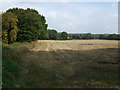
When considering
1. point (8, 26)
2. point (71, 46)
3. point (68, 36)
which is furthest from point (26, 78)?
point (68, 36)

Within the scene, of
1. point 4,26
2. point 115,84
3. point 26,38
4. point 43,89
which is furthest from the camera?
point 26,38

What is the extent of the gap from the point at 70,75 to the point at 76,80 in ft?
3.44

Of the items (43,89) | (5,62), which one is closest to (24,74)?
(5,62)

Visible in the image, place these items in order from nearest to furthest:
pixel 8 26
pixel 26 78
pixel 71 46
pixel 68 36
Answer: pixel 26 78 → pixel 8 26 → pixel 71 46 → pixel 68 36

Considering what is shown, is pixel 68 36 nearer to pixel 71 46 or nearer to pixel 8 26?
pixel 71 46

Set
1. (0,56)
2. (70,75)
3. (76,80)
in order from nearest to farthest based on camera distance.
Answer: (76,80) < (70,75) < (0,56)

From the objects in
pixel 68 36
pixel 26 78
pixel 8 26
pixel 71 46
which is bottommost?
pixel 26 78

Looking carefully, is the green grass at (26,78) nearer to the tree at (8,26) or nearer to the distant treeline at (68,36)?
the tree at (8,26)

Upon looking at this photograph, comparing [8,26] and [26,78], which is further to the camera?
[8,26]

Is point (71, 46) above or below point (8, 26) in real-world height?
below

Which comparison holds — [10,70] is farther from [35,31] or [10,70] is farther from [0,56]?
[35,31]

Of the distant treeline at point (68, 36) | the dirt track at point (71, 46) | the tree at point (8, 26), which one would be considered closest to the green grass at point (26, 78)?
the dirt track at point (71, 46)

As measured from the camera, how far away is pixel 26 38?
1663 inches

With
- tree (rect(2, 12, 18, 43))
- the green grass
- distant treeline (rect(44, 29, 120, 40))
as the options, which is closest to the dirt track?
tree (rect(2, 12, 18, 43))
